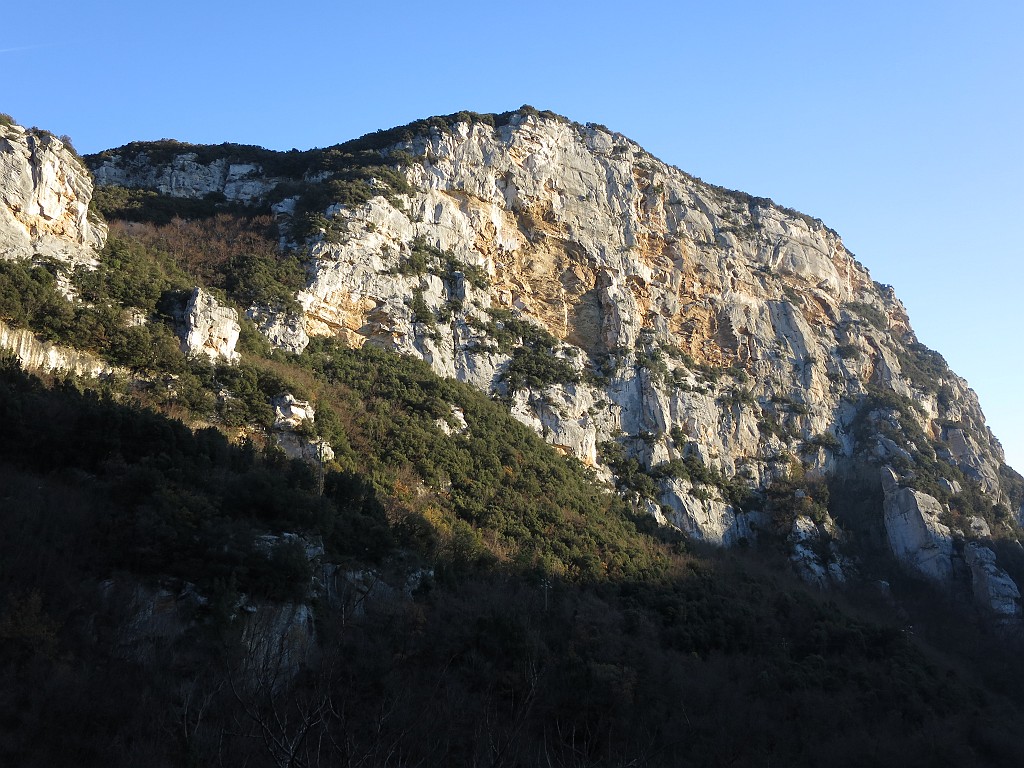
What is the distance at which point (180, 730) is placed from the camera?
11711 mm

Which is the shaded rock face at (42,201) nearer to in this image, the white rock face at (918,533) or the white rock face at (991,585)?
the white rock face at (918,533)

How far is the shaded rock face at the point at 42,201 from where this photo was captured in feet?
83.9

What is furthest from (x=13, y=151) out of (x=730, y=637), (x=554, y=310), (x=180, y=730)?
(x=730, y=637)

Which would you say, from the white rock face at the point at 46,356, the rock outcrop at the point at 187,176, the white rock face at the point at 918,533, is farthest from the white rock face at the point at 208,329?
the white rock face at the point at 918,533

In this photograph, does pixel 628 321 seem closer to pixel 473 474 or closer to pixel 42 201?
pixel 473 474

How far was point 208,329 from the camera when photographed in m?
27.7

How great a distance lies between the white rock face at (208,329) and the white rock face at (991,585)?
37119 mm

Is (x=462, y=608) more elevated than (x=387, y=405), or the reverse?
(x=387, y=405)

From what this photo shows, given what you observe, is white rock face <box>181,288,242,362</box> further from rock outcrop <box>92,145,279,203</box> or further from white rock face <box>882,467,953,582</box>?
white rock face <box>882,467,953,582</box>

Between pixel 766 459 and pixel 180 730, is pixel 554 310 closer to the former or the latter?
pixel 766 459

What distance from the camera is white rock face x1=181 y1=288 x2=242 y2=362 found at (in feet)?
88.7

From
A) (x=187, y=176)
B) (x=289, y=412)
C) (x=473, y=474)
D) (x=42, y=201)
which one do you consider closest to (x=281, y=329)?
(x=289, y=412)

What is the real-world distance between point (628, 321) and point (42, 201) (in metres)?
29.7

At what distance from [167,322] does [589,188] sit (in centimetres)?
2982
